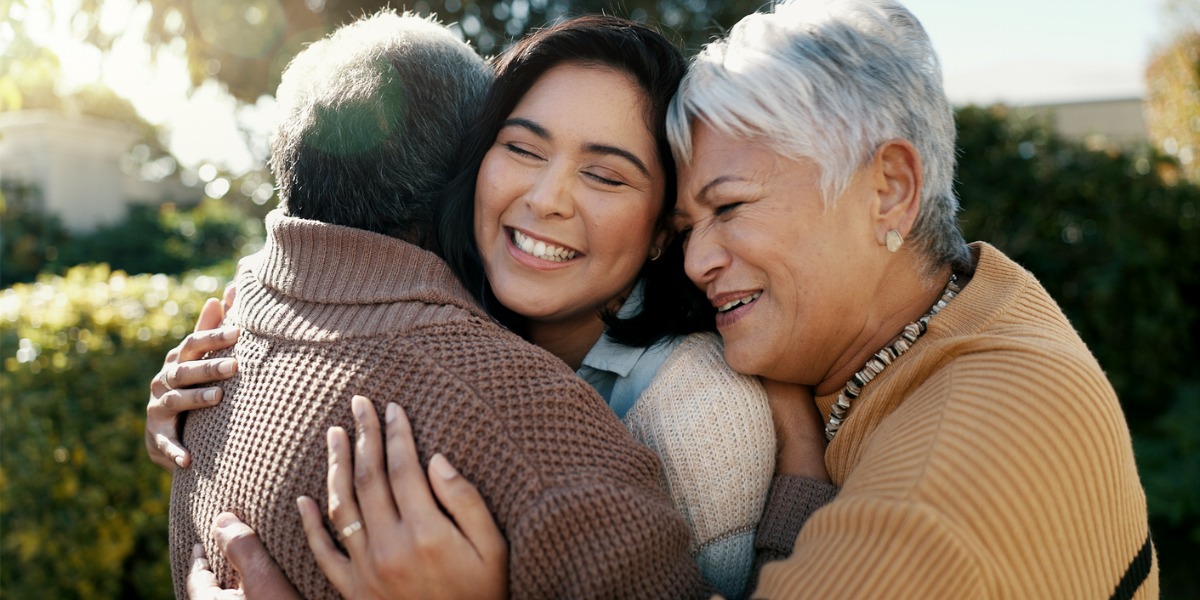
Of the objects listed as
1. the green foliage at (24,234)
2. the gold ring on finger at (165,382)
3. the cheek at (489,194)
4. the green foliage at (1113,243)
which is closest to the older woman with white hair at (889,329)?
the cheek at (489,194)

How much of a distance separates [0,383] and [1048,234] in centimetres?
578

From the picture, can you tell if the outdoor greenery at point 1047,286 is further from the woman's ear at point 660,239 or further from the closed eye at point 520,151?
the closed eye at point 520,151

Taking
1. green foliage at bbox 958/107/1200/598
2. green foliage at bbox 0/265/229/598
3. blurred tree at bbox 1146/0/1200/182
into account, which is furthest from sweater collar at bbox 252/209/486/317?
blurred tree at bbox 1146/0/1200/182

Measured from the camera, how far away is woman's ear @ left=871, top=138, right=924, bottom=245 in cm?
207

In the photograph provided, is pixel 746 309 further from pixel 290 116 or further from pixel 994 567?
pixel 290 116

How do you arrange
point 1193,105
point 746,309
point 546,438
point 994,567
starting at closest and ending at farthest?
point 994,567 → point 546,438 → point 746,309 → point 1193,105

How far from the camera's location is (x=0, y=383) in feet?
12.8

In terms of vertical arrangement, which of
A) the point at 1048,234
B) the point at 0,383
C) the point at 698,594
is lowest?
the point at 1048,234

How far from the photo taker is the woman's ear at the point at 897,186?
207cm

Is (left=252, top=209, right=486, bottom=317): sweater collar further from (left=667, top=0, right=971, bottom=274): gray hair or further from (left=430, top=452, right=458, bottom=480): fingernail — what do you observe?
(left=667, top=0, right=971, bottom=274): gray hair

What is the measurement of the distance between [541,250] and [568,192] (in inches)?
7.1

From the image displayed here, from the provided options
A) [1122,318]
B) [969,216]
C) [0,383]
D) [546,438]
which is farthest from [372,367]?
[1122,318]

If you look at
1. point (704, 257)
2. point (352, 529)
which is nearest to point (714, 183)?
point (704, 257)

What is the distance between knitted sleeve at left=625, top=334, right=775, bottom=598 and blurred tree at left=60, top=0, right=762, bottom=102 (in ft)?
12.2
